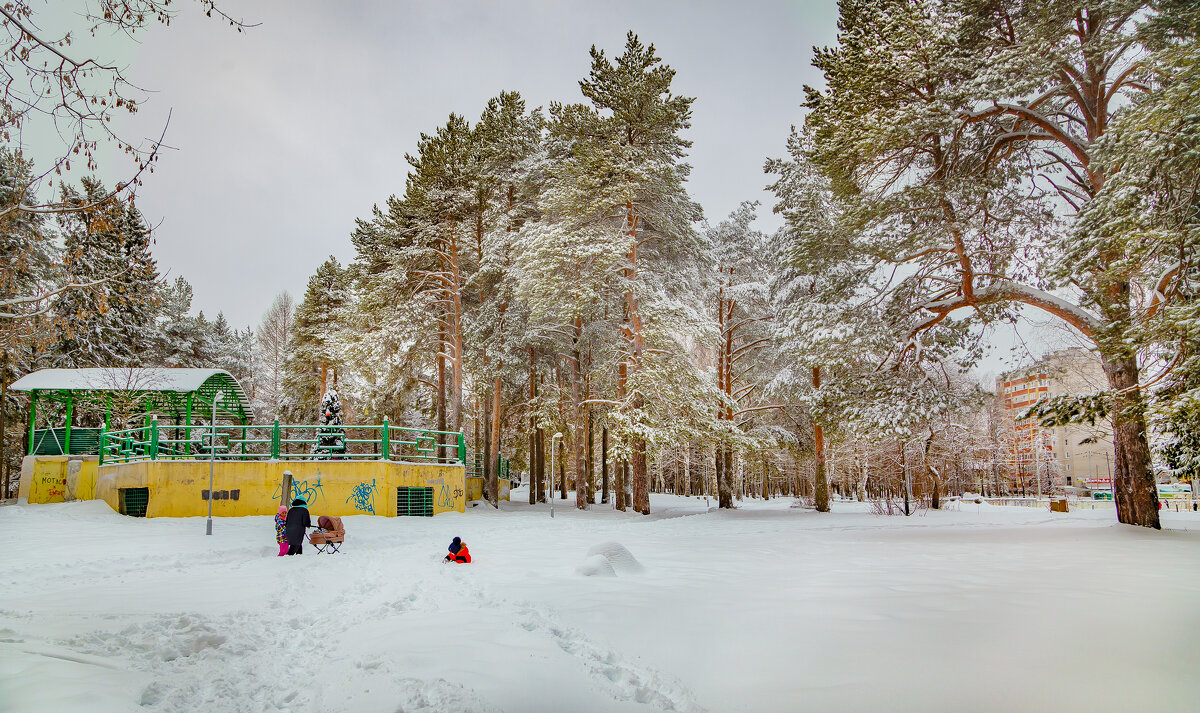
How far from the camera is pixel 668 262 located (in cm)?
2144

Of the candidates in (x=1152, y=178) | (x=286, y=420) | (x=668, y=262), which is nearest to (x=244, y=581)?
(x=1152, y=178)

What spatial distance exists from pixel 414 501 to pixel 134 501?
284 inches

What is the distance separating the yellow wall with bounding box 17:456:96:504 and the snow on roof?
2.33m

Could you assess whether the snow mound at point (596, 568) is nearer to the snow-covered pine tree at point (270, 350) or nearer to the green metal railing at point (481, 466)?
the green metal railing at point (481, 466)

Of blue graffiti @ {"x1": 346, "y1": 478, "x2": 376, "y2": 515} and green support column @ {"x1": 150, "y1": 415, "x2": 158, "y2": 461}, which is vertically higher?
green support column @ {"x1": 150, "y1": 415, "x2": 158, "y2": 461}

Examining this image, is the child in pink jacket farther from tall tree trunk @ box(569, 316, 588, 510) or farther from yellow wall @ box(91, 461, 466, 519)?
tall tree trunk @ box(569, 316, 588, 510)

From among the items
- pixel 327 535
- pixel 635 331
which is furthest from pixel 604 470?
pixel 327 535

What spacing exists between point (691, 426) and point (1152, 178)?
43.6 feet

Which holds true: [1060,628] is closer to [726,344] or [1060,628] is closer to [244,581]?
[244,581]

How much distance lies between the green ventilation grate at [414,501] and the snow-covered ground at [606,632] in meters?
7.25

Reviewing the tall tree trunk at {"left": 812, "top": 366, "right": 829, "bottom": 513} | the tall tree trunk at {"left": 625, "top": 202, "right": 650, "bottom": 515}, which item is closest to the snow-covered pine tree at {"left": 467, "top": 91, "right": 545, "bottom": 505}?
the tall tree trunk at {"left": 625, "top": 202, "right": 650, "bottom": 515}

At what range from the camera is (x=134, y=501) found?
51.8ft

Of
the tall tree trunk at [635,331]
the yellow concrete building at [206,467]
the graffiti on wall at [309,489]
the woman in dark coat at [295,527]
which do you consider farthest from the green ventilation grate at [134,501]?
the tall tree trunk at [635,331]

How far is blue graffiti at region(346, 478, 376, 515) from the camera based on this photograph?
1578cm
